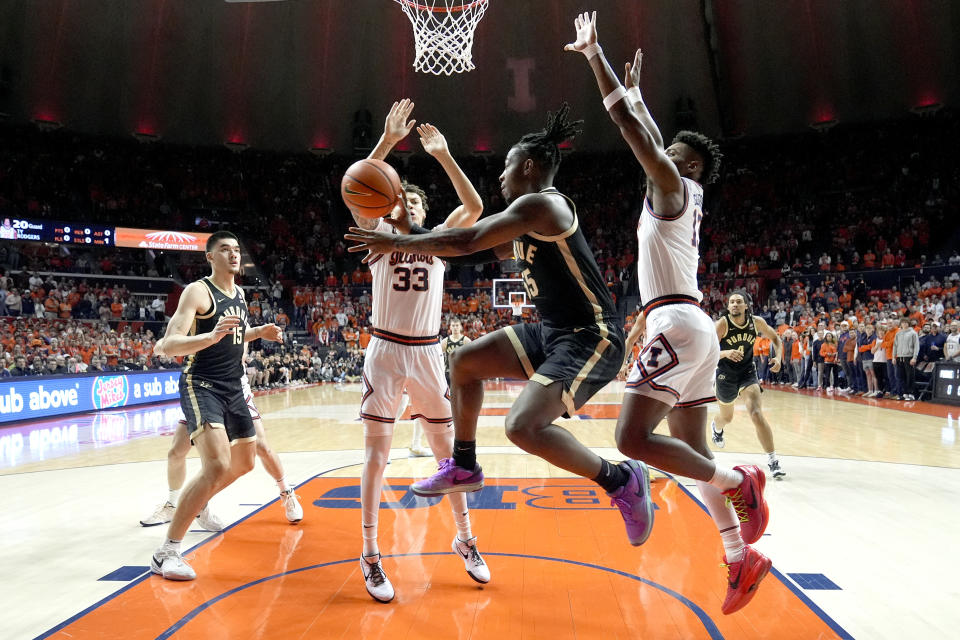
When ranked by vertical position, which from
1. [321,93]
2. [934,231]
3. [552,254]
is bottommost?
[552,254]

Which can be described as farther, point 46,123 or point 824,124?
point 824,124

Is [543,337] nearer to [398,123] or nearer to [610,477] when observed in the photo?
[610,477]

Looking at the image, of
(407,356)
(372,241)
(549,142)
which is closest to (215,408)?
(407,356)

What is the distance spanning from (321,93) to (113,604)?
25.5 m

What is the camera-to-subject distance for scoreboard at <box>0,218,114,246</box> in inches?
860

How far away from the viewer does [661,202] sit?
3.27 m

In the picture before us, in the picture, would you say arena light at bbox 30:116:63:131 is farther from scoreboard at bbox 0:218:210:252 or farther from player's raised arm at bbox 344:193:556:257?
player's raised arm at bbox 344:193:556:257

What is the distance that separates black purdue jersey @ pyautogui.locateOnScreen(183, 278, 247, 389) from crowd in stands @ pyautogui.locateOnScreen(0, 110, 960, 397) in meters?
15.6

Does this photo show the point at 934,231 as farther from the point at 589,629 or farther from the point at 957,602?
the point at 589,629

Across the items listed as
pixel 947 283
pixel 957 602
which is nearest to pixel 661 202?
pixel 957 602

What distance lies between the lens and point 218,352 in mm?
4496

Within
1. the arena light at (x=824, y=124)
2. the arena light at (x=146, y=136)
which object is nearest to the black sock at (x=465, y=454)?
the arena light at (x=824, y=124)

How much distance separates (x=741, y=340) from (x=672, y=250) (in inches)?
159

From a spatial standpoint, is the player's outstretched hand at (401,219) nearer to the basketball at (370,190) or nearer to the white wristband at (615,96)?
the basketball at (370,190)
